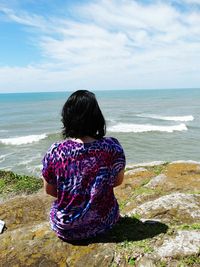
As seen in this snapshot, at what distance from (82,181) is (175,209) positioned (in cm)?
211

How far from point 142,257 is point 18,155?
92.4ft

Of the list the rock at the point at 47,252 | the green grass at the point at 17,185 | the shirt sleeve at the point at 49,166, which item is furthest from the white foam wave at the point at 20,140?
the shirt sleeve at the point at 49,166

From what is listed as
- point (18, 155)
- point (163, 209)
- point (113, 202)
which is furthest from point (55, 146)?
point (18, 155)

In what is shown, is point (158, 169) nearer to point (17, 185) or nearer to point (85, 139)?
point (17, 185)

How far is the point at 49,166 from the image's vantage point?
3.94m

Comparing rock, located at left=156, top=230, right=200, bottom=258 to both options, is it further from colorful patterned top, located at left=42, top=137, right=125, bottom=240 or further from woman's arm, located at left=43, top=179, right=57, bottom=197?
woman's arm, located at left=43, top=179, right=57, bottom=197

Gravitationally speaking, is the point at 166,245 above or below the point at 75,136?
below

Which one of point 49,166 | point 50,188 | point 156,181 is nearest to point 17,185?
point 156,181

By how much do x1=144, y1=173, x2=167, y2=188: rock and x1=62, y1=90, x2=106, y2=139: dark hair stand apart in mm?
5346

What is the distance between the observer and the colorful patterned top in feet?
12.8

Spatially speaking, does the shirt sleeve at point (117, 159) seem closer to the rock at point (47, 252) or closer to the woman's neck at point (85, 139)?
the woman's neck at point (85, 139)

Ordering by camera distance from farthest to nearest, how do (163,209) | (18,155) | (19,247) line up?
(18,155), (163,209), (19,247)

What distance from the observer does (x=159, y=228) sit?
14.0ft

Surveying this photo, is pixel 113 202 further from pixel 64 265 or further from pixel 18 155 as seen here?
pixel 18 155
